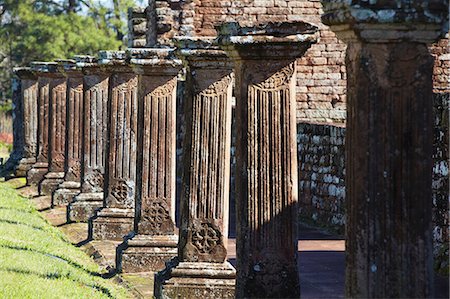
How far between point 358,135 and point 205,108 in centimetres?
382

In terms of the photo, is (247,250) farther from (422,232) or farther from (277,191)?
(422,232)

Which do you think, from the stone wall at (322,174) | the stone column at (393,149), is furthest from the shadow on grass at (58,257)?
the stone column at (393,149)

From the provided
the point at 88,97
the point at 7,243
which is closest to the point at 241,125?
the point at 7,243

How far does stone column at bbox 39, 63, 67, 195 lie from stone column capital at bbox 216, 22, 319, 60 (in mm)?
12620

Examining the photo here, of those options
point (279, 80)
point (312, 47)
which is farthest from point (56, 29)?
point (279, 80)

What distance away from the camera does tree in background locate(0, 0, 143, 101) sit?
41312 mm

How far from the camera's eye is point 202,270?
30.1 ft

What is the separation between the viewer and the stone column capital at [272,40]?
7.29 metres

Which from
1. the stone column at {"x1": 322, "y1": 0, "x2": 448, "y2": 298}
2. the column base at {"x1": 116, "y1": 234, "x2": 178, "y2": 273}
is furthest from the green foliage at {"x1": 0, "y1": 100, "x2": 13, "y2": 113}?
the stone column at {"x1": 322, "y1": 0, "x2": 448, "y2": 298}

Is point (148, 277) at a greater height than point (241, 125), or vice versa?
point (241, 125)

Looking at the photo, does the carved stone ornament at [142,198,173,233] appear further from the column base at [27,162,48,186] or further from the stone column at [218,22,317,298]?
the column base at [27,162,48,186]

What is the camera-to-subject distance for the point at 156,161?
36.8 ft

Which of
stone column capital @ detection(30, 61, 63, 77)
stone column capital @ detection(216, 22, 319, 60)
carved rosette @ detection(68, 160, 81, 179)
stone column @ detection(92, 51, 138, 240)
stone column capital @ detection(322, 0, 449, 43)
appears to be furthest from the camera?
stone column capital @ detection(30, 61, 63, 77)

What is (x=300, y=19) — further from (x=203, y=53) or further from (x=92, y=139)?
(x=203, y=53)
